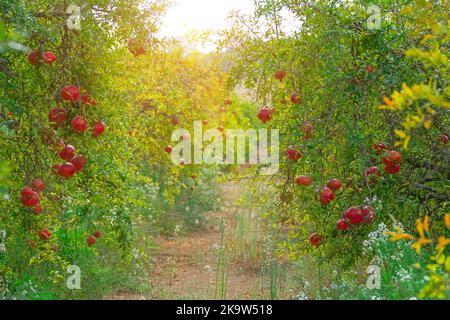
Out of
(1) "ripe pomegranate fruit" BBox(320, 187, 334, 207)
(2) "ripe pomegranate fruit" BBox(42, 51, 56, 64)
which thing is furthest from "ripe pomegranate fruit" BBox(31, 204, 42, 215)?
(1) "ripe pomegranate fruit" BBox(320, 187, 334, 207)

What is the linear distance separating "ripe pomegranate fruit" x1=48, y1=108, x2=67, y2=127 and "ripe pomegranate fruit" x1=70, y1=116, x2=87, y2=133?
0.06m

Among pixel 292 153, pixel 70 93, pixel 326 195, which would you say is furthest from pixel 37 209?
pixel 326 195

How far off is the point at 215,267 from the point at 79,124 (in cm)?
262

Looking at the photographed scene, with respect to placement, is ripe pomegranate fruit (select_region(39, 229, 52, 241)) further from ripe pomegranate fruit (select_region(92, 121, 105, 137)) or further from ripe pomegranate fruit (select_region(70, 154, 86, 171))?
ripe pomegranate fruit (select_region(92, 121, 105, 137))

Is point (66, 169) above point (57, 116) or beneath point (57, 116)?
beneath

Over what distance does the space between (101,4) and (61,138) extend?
0.76m

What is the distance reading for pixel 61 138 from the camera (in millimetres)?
3588

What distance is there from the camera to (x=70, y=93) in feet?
11.0

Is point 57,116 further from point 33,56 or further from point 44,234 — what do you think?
point 44,234

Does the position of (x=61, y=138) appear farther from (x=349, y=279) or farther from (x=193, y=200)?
(x=193, y=200)

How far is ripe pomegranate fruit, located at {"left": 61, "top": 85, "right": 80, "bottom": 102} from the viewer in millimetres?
3332

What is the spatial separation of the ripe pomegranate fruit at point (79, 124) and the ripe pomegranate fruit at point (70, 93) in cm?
12
